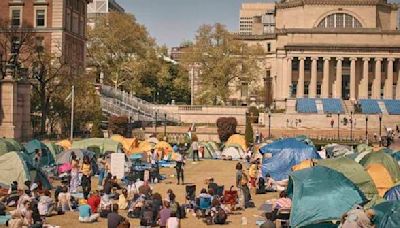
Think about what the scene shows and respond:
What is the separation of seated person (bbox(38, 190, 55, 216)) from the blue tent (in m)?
14.0

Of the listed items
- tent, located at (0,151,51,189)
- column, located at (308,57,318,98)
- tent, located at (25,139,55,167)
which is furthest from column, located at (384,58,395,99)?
tent, located at (0,151,51,189)

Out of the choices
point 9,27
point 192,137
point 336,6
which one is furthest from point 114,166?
point 336,6

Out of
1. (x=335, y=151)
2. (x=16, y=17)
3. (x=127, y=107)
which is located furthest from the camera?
(x=127, y=107)

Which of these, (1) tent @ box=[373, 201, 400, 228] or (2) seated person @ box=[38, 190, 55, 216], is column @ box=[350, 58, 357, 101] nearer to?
(2) seated person @ box=[38, 190, 55, 216]

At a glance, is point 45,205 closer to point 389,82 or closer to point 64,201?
point 64,201

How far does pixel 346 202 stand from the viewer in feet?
68.3

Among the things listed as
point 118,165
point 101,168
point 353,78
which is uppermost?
point 353,78

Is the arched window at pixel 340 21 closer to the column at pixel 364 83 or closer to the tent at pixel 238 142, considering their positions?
the column at pixel 364 83

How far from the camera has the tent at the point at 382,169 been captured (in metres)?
26.7

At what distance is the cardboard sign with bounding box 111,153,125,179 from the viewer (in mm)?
35000

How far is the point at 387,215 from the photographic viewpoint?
697 inches

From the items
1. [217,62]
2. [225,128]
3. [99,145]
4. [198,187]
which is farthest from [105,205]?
[217,62]

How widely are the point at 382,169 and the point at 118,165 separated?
1365 centimetres

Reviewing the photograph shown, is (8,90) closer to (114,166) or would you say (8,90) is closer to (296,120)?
(114,166)
